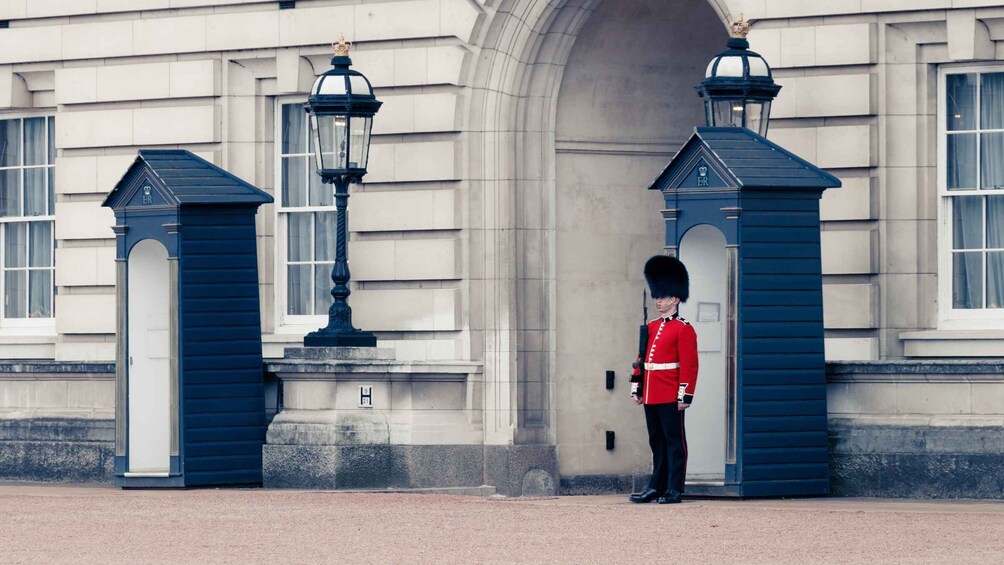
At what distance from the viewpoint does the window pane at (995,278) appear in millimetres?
13883

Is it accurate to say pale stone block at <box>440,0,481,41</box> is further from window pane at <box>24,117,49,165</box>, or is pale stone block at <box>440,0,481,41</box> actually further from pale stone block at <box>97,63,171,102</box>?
window pane at <box>24,117,49,165</box>

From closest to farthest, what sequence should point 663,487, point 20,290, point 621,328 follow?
point 663,487, point 621,328, point 20,290

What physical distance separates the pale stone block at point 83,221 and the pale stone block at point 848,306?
5.47 meters

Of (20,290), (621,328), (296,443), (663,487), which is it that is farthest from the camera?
(20,290)

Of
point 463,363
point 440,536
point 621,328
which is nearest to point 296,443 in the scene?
point 463,363

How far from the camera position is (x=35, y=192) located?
1761 centimetres

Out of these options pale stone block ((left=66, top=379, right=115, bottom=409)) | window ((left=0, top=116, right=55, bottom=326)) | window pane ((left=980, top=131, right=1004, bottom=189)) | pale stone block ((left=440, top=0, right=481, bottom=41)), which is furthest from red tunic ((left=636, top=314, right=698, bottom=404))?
window ((left=0, top=116, right=55, bottom=326))

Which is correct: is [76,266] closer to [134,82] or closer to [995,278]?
[134,82]

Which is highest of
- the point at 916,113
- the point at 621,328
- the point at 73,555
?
the point at 916,113

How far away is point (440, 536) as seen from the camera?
1151 cm

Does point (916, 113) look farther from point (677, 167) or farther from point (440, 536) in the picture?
point (440, 536)

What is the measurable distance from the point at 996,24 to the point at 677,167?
2083 mm

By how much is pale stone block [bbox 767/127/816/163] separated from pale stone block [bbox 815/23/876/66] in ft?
1.38

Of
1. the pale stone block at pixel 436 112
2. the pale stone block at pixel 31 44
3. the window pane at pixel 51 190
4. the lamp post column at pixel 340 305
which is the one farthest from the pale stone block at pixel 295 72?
the window pane at pixel 51 190
